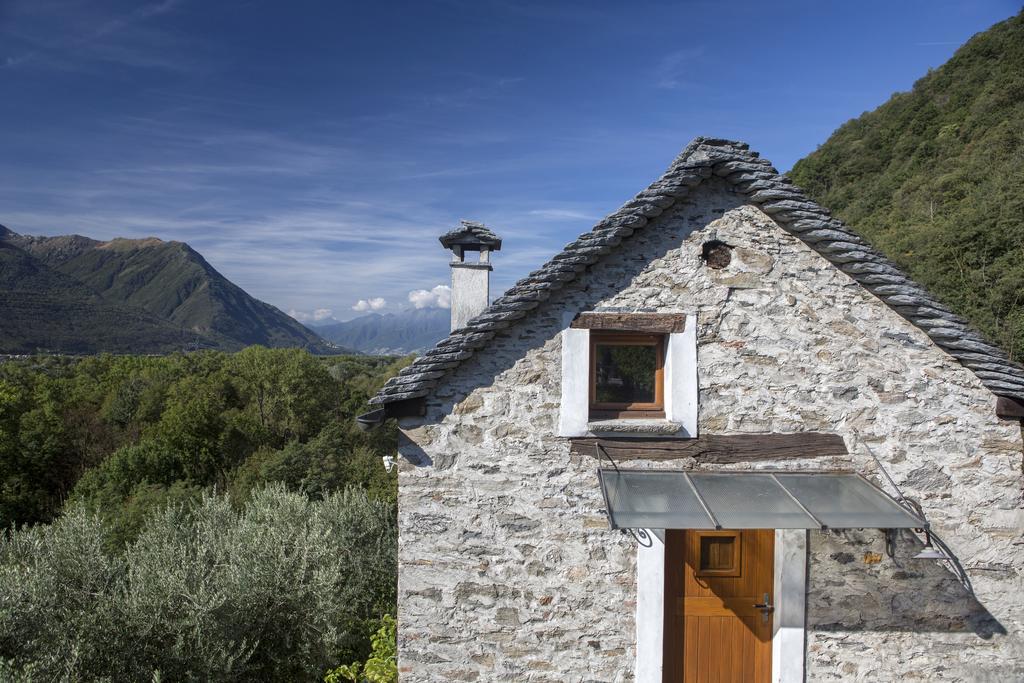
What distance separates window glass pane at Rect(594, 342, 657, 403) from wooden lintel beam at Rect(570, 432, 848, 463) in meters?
0.49

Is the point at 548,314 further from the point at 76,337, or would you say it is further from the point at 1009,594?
the point at 76,337

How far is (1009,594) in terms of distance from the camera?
17.7 ft

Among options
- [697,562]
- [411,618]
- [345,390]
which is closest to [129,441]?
[345,390]

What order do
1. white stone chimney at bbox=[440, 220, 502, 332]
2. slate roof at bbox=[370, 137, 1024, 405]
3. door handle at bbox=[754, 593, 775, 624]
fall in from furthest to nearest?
white stone chimney at bbox=[440, 220, 502, 332] < door handle at bbox=[754, 593, 775, 624] < slate roof at bbox=[370, 137, 1024, 405]

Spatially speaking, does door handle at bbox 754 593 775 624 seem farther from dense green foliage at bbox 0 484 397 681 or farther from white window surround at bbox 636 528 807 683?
dense green foliage at bbox 0 484 397 681

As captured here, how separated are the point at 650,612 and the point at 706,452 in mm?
1782

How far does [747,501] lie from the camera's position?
505cm

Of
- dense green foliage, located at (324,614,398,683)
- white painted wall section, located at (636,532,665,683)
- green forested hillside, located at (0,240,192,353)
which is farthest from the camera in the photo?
green forested hillside, located at (0,240,192,353)

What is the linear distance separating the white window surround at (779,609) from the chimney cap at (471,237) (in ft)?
13.7

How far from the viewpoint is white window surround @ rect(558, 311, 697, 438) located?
5.44m

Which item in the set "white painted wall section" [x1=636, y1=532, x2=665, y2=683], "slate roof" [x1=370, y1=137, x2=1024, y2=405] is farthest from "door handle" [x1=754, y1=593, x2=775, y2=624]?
"slate roof" [x1=370, y1=137, x2=1024, y2=405]

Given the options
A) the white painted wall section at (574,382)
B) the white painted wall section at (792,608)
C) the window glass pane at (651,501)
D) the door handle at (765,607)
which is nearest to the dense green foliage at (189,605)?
the white painted wall section at (574,382)

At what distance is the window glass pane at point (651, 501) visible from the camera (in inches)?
185

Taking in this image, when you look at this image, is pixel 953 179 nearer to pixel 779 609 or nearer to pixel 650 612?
pixel 779 609
